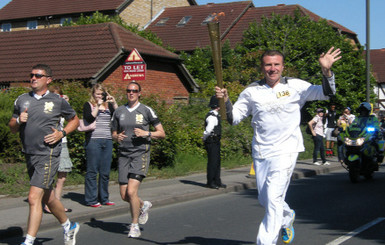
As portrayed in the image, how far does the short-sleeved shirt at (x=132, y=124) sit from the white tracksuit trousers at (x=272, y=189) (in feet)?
7.56

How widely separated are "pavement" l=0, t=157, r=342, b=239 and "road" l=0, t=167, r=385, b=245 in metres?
0.16

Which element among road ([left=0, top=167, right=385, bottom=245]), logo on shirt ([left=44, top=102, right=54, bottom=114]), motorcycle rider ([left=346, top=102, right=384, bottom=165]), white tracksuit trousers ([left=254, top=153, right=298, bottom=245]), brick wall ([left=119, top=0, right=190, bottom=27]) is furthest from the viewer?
brick wall ([left=119, top=0, right=190, bottom=27])

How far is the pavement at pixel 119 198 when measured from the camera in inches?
327

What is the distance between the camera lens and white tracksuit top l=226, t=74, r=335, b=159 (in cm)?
575

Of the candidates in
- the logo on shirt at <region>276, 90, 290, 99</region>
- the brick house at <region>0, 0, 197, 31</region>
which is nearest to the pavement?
the logo on shirt at <region>276, 90, 290, 99</region>

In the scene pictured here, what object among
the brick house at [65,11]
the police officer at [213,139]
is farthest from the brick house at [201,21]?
the police officer at [213,139]

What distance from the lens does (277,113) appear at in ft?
18.9

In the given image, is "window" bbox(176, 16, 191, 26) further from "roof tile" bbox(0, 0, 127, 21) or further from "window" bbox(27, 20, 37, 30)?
"window" bbox(27, 20, 37, 30)

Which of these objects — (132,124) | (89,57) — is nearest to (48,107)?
(132,124)

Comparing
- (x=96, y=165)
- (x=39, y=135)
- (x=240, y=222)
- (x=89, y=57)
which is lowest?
(x=240, y=222)

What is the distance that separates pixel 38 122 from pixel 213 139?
6.34 m

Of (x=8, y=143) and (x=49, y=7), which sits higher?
(x=49, y=7)

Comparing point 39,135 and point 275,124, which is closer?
point 275,124

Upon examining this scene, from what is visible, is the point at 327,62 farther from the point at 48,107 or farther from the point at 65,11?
the point at 65,11
